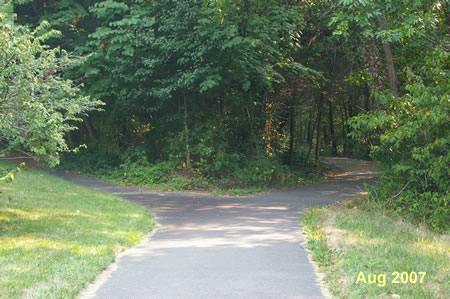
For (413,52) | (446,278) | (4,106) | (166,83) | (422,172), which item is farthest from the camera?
(166,83)

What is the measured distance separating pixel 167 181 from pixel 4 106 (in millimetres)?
11092

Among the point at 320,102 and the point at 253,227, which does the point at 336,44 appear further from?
the point at 253,227

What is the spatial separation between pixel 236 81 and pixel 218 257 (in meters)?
12.3

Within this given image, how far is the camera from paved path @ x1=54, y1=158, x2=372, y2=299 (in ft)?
20.3

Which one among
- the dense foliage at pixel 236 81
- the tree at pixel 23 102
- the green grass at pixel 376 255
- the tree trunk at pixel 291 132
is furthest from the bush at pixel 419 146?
the tree trunk at pixel 291 132

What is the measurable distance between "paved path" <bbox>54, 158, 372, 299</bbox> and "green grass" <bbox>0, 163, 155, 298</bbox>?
0.35 m

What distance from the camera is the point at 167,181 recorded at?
64.1 feet

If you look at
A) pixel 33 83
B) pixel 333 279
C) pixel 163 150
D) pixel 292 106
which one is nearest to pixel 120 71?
pixel 163 150

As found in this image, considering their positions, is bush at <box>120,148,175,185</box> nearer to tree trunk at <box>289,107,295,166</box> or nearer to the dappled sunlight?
tree trunk at <box>289,107,295,166</box>

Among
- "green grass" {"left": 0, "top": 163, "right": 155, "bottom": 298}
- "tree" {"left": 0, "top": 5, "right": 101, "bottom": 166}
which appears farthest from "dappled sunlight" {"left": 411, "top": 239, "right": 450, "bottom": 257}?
"tree" {"left": 0, "top": 5, "right": 101, "bottom": 166}

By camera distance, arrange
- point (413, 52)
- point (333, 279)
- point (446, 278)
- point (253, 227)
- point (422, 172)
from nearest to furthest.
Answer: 1. point (446, 278)
2. point (333, 279)
3. point (253, 227)
4. point (422, 172)
5. point (413, 52)

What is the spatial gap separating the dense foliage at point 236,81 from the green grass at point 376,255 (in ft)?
7.96

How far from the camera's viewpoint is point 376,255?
7.32 metres
